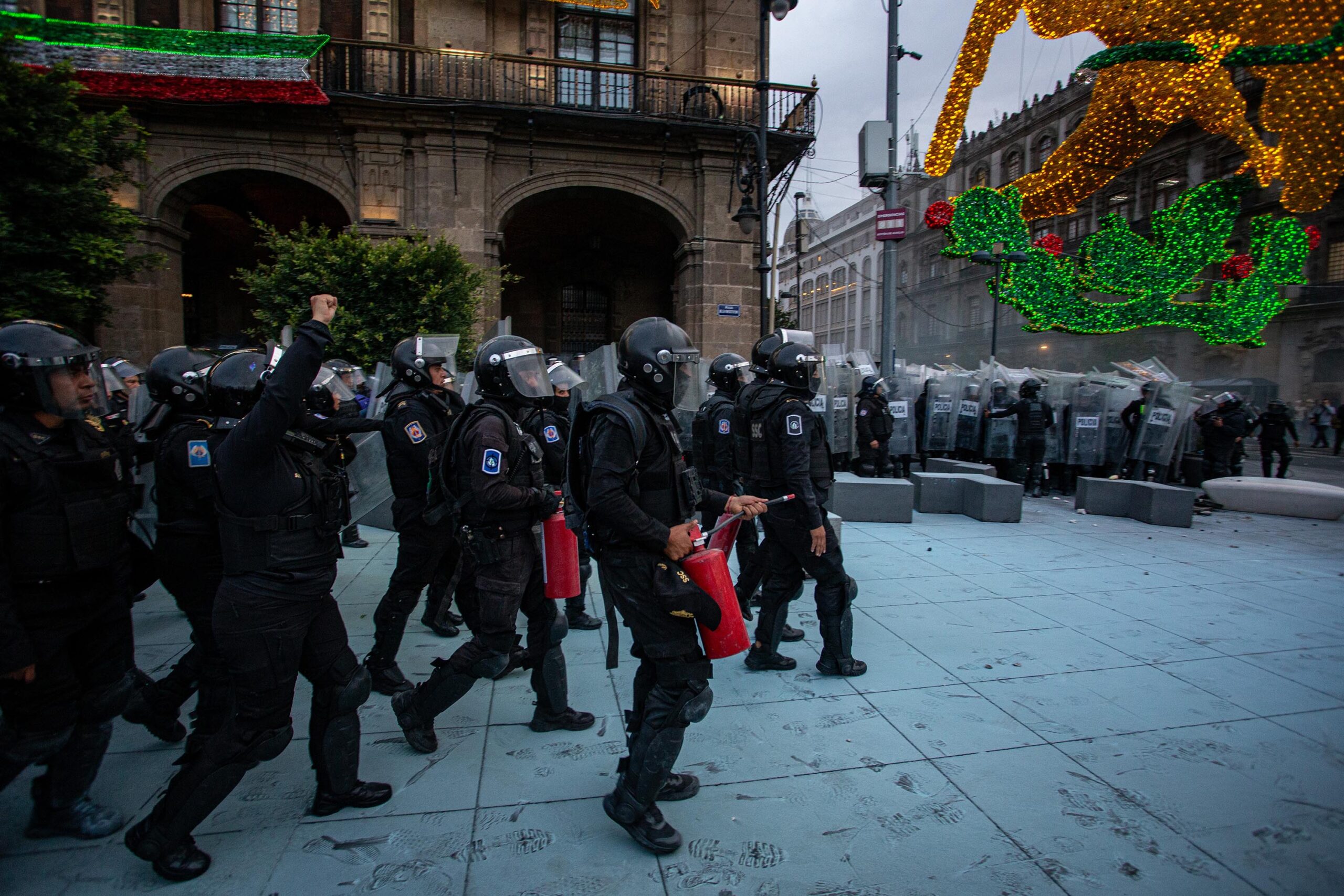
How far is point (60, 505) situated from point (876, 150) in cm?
1431

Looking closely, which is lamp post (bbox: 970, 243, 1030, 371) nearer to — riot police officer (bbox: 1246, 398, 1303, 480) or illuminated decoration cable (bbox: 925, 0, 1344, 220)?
illuminated decoration cable (bbox: 925, 0, 1344, 220)

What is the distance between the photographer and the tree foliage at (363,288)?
10750 mm

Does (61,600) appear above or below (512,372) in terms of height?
below

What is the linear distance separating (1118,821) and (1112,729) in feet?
2.87

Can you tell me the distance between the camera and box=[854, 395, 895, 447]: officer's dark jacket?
10789 millimetres

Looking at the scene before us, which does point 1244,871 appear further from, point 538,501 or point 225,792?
point 225,792

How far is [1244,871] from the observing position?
2486mm

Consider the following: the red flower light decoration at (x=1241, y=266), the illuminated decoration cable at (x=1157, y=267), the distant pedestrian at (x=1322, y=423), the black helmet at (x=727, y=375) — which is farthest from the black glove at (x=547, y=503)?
the distant pedestrian at (x=1322, y=423)

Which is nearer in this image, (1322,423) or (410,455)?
(410,455)

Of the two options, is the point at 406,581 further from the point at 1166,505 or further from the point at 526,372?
the point at 1166,505

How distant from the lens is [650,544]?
2.64 meters

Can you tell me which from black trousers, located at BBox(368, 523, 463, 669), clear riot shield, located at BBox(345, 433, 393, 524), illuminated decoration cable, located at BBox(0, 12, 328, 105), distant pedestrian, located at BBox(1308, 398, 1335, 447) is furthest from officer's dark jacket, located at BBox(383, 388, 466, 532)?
distant pedestrian, located at BBox(1308, 398, 1335, 447)

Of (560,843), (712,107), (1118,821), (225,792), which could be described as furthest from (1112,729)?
(712,107)

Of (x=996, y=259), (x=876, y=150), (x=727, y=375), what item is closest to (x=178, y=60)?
(x=876, y=150)
